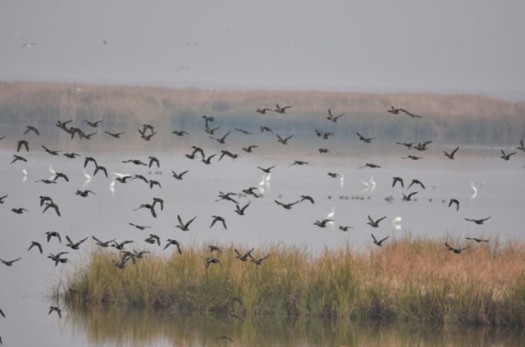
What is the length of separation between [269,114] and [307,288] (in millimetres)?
65159

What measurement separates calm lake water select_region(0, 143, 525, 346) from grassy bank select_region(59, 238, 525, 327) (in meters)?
0.26

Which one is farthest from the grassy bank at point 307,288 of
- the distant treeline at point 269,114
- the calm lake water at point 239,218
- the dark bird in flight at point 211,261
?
the distant treeline at point 269,114

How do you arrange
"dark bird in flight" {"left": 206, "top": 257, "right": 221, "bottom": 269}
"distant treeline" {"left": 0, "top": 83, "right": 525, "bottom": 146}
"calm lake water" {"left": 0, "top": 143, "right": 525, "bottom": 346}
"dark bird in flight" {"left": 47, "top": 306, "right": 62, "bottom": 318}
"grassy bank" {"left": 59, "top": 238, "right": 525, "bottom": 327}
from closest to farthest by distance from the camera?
"dark bird in flight" {"left": 206, "top": 257, "right": 221, "bottom": 269} < "grassy bank" {"left": 59, "top": 238, "right": 525, "bottom": 327} < "calm lake water" {"left": 0, "top": 143, "right": 525, "bottom": 346} < "dark bird in flight" {"left": 47, "top": 306, "right": 62, "bottom": 318} < "distant treeline" {"left": 0, "top": 83, "right": 525, "bottom": 146}

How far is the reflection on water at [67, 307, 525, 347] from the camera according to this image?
20.5 m

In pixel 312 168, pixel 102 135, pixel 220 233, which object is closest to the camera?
pixel 220 233

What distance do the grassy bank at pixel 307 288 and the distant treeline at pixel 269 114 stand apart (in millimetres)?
53139

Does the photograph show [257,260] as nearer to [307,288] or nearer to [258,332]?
[307,288]

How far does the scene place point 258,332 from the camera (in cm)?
2086

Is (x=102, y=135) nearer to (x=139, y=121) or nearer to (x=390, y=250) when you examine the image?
(x=139, y=121)

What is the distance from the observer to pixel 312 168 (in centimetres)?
6025

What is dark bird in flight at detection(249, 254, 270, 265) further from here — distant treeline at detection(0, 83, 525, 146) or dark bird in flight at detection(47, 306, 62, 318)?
distant treeline at detection(0, 83, 525, 146)

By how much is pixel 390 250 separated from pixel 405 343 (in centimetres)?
343

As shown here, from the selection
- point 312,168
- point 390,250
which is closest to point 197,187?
point 312,168

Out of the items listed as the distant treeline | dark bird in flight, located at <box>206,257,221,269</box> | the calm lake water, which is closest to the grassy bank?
Result: dark bird in flight, located at <box>206,257,221,269</box>
